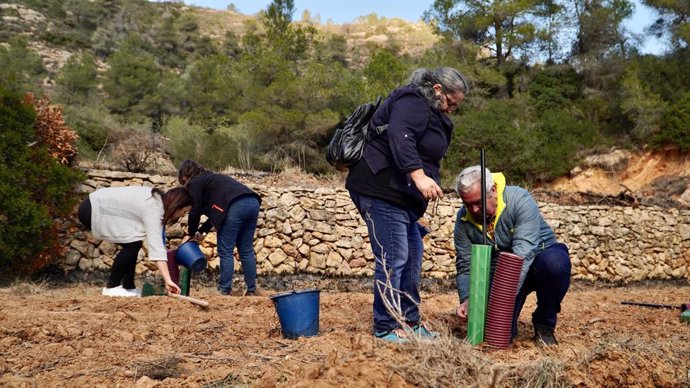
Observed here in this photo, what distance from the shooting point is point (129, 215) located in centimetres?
459

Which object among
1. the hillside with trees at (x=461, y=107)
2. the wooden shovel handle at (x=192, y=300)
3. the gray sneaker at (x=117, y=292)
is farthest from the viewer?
the hillside with trees at (x=461, y=107)

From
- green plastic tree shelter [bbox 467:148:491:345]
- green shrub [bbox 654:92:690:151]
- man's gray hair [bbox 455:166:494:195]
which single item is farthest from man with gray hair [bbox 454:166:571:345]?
green shrub [bbox 654:92:690:151]

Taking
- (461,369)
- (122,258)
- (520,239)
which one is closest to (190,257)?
(122,258)

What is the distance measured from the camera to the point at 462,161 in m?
13.1

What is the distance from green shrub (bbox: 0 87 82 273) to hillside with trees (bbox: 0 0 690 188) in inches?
22.9

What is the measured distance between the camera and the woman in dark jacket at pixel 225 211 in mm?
5066

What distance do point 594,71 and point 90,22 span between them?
86.8 ft

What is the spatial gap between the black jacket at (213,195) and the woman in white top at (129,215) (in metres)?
0.53

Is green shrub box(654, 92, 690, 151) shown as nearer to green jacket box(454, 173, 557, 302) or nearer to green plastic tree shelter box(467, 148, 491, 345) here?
green jacket box(454, 173, 557, 302)

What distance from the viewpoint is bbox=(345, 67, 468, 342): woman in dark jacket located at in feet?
9.70

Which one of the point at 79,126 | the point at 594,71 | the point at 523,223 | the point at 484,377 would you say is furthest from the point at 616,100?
the point at 484,377

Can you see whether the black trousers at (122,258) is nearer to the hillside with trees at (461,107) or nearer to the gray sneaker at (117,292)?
the gray sneaker at (117,292)

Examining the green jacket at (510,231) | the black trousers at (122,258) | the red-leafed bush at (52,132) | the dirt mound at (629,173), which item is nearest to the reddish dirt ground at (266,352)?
the black trousers at (122,258)

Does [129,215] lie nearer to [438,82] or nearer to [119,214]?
[119,214]
